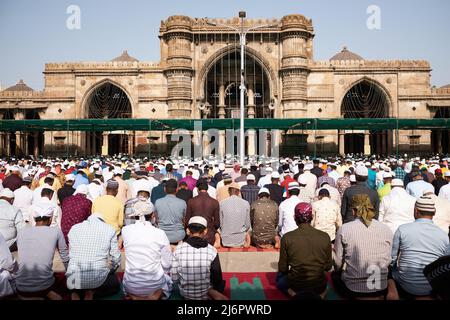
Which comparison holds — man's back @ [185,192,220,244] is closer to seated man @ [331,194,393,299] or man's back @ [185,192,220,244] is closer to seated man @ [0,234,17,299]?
→ seated man @ [331,194,393,299]

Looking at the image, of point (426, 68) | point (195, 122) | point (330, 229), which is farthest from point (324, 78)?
point (330, 229)

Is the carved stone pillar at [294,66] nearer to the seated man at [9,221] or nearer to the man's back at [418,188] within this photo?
the man's back at [418,188]

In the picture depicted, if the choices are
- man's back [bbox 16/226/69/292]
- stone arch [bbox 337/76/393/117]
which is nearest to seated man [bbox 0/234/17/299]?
man's back [bbox 16/226/69/292]

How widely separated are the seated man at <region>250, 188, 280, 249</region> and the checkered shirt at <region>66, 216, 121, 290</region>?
375 centimetres

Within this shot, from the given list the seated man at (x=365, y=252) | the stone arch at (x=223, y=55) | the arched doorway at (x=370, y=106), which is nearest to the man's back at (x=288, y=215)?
the seated man at (x=365, y=252)

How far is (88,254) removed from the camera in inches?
205

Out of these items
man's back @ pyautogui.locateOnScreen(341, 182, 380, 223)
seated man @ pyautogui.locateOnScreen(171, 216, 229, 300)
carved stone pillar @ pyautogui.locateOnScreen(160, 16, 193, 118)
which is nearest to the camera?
seated man @ pyautogui.locateOnScreen(171, 216, 229, 300)

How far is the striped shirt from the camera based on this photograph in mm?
5082

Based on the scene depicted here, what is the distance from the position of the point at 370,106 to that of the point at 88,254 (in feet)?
121

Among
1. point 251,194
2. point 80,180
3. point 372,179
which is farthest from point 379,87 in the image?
point 80,180

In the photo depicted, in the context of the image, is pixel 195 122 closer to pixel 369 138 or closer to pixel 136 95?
pixel 136 95

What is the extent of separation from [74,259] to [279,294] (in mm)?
3014

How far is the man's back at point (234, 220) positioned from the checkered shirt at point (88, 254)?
10.8ft

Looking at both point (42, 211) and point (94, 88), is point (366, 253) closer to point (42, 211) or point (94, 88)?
point (42, 211)
